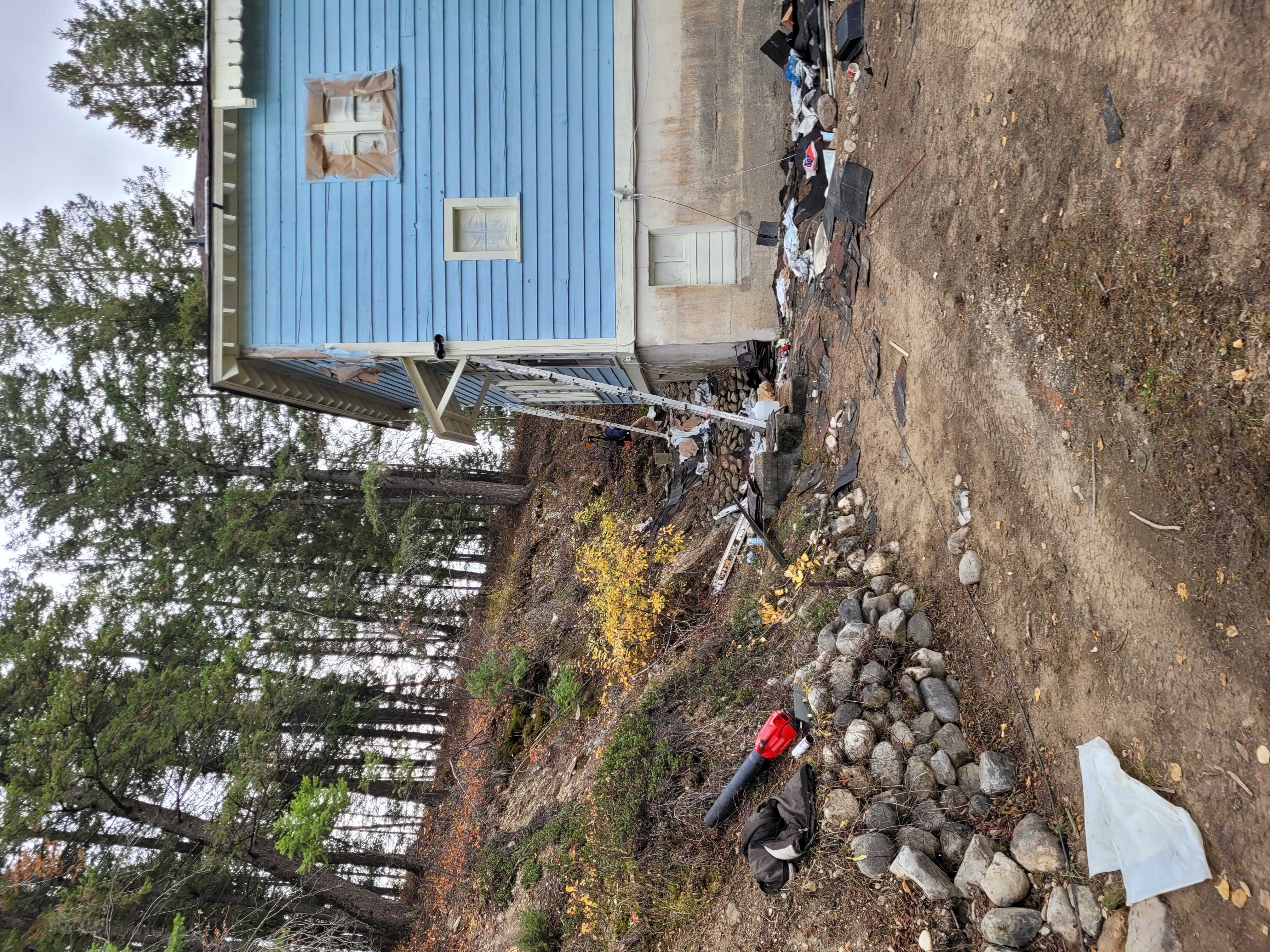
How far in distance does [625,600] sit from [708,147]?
5.79m

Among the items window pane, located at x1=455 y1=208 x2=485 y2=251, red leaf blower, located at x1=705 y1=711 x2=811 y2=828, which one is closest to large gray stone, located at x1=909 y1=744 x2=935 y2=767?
red leaf blower, located at x1=705 y1=711 x2=811 y2=828

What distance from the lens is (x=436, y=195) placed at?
900 centimetres

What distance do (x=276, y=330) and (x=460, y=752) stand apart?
9.07 m

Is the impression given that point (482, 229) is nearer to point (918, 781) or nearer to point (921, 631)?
point (921, 631)

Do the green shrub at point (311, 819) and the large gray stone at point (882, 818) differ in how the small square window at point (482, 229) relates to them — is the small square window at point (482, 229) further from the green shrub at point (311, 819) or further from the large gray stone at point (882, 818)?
the large gray stone at point (882, 818)

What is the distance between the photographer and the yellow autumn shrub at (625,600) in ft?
28.5

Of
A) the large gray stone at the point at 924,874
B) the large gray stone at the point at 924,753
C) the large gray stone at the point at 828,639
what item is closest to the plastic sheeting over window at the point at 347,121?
the large gray stone at the point at 828,639

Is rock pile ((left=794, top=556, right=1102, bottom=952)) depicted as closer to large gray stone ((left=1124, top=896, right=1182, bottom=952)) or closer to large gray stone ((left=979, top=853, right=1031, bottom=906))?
large gray stone ((left=979, top=853, right=1031, bottom=906))

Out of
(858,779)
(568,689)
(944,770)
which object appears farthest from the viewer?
(568,689)

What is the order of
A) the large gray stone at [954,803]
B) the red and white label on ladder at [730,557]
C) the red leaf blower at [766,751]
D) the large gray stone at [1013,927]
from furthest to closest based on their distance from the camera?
1. the red and white label on ladder at [730,557]
2. the red leaf blower at [766,751]
3. the large gray stone at [954,803]
4. the large gray stone at [1013,927]

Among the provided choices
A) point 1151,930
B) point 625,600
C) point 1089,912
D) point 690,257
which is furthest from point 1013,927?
point 690,257

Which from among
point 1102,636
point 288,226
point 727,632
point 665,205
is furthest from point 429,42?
point 1102,636

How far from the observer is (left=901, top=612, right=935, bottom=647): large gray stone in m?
4.94

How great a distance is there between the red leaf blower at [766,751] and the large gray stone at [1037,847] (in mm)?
1509
